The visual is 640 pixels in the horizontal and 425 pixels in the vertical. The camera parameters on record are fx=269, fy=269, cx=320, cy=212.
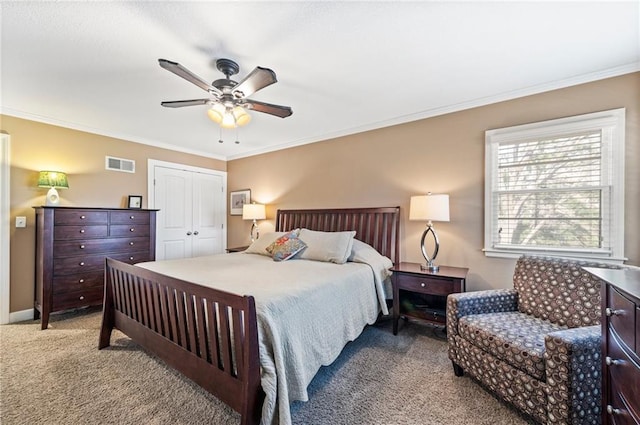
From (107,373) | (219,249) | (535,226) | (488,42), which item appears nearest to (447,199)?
(535,226)

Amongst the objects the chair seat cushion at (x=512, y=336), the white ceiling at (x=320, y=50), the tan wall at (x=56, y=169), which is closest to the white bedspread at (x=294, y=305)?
the chair seat cushion at (x=512, y=336)

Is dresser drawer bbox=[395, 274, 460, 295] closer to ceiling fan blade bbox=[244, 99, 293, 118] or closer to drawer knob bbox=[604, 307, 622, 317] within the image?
drawer knob bbox=[604, 307, 622, 317]

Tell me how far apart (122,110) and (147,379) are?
9.45 feet

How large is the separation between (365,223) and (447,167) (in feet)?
3.90

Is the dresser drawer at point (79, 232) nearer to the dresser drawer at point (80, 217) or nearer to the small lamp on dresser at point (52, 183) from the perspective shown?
the dresser drawer at point (80, 217)

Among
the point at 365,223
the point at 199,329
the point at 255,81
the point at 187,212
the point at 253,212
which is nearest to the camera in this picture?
the point at 199,329

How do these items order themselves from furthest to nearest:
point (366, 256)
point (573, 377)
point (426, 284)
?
1. point (366, 256)
2. point (426, 284)
3. point (573, 377)

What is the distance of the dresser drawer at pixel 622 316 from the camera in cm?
98

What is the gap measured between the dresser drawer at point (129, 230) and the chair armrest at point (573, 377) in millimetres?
4414

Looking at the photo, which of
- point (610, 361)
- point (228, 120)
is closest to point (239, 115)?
point (228, 120)

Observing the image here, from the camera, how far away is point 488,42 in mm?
1950

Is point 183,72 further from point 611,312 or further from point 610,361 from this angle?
point 610,361

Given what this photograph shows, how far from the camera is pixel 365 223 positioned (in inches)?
141

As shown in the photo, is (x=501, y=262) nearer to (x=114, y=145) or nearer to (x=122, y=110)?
(x=122, y=110)
